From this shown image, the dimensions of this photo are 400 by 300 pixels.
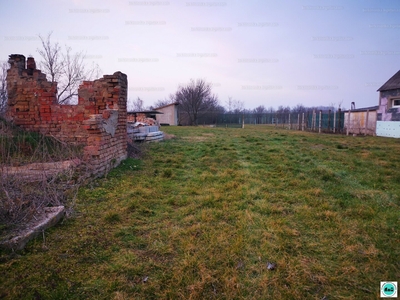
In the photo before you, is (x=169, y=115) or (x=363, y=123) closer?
(x=363, y=123)

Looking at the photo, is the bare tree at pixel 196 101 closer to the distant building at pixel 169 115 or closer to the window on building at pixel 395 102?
the distant building at pixel 169 115

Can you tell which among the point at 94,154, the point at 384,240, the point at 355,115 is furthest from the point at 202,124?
the point at 384,240

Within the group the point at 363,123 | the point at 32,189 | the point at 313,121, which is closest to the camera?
the point at 32,189

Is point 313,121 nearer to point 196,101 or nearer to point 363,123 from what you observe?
point 363,123

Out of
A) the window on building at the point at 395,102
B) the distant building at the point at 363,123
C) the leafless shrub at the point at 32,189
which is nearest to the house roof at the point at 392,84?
the window on building at the point at 395,102

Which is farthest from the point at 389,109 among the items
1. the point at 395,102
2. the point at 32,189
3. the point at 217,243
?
the point at 32,189

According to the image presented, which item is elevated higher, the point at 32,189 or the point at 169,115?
the point at 169,115

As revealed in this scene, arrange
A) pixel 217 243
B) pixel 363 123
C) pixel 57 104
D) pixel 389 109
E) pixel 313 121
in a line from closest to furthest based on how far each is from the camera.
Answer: pixel 217 243, pixel 57 104, pixel 389 109, pixel 363 123, pixel 313 121

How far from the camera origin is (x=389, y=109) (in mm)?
15758

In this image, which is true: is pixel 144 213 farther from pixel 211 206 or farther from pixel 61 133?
pixel 61 133

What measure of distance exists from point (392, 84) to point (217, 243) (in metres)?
18.7

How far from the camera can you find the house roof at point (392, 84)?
15.5m

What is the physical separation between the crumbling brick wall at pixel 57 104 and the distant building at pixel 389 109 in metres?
16.5

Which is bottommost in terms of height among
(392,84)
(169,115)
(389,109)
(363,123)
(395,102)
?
(363,123)
